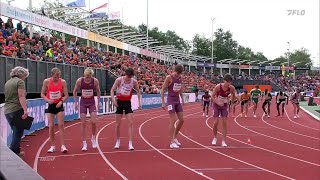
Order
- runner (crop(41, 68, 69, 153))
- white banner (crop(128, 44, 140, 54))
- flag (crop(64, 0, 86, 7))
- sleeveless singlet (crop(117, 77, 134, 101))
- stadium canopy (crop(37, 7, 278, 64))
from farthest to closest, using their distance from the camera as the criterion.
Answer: white banner (crop(128, 44, 140, 54))
stadium canopy (crop(37, 7, 278, 64))
flag (crop(64, 0, 86, 7))
sleeveless singlet (crop(117, 77, 134, 101))
runner (crop(41, 68, 69, 153))

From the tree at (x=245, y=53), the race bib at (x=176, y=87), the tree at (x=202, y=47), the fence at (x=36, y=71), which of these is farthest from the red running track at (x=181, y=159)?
the tree at (x=245, y=53)

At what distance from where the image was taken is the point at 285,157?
10172 millimetres

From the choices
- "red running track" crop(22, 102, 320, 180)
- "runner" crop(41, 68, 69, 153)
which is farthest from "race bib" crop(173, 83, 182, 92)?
"runner" crop(41, 68, 69, 153)

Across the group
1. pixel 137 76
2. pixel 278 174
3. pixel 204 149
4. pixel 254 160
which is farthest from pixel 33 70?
pixel 137 76

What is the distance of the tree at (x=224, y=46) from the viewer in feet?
413

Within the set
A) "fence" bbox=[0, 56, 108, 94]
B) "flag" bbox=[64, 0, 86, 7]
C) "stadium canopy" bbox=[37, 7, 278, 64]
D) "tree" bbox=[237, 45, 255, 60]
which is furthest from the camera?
"tree" bbox=[237, 45, 255, 60]

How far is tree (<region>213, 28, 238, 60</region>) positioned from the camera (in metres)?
126

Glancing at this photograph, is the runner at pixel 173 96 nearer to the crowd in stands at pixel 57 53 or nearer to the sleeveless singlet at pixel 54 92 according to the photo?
the sleeveless singlet at pixel 54 92

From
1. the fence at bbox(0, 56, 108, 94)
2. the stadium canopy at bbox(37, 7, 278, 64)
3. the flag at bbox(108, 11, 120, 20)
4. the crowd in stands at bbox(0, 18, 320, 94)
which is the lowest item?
the fence at bbox(0, 56, 108, 94)

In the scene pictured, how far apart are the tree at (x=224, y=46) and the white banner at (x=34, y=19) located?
93684 millimetres

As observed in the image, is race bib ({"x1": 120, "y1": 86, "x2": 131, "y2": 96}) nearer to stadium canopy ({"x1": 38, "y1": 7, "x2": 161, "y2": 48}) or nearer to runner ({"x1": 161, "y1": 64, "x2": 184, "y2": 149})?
runner ({"x1": 161, "y1": 64, "x2": 184, "y2": 149})

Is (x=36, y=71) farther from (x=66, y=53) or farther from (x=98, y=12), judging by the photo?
(x=98, y=12)

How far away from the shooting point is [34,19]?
25391mm

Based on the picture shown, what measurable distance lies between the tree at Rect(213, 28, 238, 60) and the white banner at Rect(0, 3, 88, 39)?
93684mm
